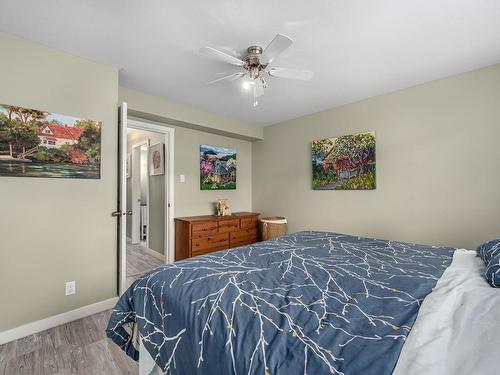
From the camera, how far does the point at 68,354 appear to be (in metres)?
1.73

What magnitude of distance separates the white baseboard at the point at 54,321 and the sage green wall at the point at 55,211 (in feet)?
0.13

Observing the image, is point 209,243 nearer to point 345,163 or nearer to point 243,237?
point 243,237

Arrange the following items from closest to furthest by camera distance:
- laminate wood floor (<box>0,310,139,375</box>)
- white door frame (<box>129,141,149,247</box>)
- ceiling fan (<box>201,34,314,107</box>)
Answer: laminate wood floor (<box>0,310,139,375</box>) < ceiling fan (<box>201,34,314,107</box>) < white door frame (<box>129,141,149,247</box>)

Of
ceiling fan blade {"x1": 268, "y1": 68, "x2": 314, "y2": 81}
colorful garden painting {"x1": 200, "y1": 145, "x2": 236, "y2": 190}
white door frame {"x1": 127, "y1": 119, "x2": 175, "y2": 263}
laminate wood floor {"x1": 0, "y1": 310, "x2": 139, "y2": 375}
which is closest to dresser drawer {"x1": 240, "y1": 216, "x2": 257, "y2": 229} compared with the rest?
colorful garden painting {"x1": 200, "y1": 145, "x2": 236, "y2": 190}

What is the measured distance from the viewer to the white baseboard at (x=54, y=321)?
6.15 feet

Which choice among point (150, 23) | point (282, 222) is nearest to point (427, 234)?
point (282, 222)

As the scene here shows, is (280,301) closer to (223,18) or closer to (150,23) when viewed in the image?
(223,18)

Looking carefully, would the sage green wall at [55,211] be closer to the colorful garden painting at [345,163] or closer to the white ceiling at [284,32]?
the white ceiling at [284,32]

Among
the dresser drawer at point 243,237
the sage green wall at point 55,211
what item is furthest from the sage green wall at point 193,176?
the sage green wall at point 55,211

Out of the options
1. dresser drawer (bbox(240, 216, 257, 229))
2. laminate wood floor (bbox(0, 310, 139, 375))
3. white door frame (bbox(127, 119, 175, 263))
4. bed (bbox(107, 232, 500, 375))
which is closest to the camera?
bed (bbox(107, 232, 500, 375))

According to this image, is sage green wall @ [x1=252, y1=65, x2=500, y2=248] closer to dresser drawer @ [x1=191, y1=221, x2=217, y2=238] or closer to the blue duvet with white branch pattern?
the blue duvet with white branch pattern

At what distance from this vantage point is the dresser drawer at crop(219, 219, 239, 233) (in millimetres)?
3664

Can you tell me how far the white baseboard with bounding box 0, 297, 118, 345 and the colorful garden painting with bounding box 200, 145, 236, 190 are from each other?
2097mm

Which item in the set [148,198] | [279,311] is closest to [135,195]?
[148,198]
